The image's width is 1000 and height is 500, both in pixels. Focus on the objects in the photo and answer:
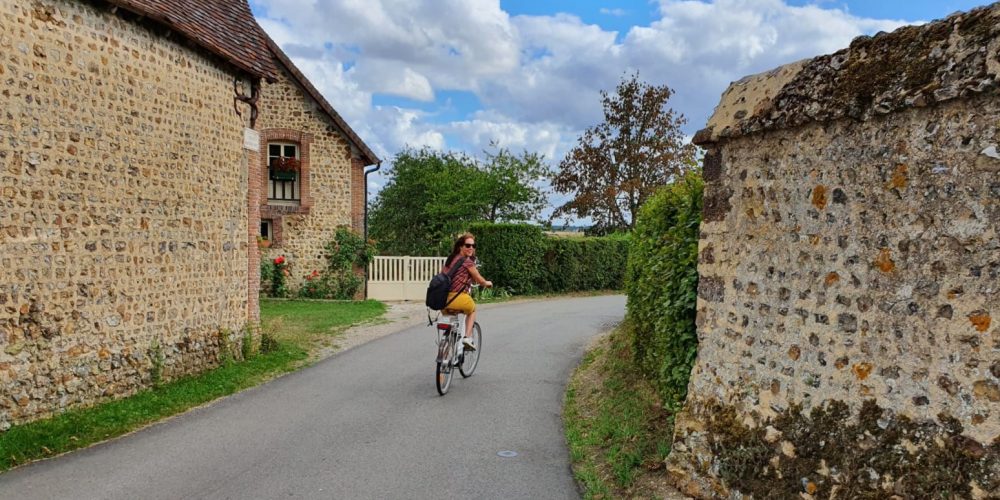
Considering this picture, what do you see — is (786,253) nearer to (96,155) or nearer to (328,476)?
(328,476)

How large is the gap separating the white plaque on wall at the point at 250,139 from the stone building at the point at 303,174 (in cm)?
901

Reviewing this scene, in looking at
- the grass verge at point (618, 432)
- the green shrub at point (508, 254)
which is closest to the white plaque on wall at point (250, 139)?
the grass verge at point (618, 432)

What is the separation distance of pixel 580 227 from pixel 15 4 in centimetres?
3173

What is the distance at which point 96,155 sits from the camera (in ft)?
24.7

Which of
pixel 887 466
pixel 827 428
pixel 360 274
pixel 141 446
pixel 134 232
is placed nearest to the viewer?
pixel 887 466

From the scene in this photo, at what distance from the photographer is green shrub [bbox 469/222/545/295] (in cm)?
2234

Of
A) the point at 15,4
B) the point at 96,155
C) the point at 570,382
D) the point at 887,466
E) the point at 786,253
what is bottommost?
the point at 570,382

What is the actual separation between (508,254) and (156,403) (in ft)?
50.6

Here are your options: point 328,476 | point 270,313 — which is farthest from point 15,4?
point 270,313

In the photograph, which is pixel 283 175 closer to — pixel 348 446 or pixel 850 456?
pixel 348 446

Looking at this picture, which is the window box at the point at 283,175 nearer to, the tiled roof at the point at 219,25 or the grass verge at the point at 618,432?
the tiled roof at the point at 219,25

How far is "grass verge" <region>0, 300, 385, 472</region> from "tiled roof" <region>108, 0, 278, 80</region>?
4412mm

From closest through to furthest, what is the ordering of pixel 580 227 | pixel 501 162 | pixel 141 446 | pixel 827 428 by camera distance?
pixel 827 428 < pixel 141 446 < pixel 501 162 < pixel 580 227

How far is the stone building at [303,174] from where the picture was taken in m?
19.6
